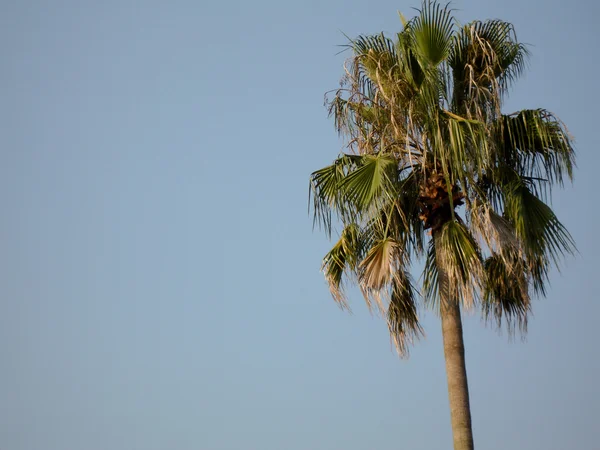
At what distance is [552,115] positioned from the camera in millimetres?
11297

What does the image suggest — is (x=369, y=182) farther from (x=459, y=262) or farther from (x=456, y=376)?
(x=456, y=376)

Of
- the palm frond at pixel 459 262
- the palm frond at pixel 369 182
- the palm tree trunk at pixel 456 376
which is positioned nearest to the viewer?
the palm tree trunk at pixel 456 376

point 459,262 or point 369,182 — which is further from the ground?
point 369,182

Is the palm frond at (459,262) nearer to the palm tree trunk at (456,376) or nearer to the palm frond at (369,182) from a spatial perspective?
the palm tree trunk at (456,376)

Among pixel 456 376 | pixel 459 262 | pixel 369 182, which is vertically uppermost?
pixel 369 182

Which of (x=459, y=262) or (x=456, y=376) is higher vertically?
(x=459, y=262)

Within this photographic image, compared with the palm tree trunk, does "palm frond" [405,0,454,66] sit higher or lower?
higher

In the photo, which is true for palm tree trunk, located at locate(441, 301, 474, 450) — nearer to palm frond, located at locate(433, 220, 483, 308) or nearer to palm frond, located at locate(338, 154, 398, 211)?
palm frond, located at locate(433, 220, 483, 308)

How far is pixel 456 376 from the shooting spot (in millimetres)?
10586

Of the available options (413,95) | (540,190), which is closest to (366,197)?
(413,95)

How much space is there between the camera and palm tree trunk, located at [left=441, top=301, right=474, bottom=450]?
10336 mm

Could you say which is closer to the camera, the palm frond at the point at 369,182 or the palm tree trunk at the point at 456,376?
the palm tree trunk at the point at 456,376

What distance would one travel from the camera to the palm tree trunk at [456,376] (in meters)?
10.3

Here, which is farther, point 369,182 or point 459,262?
point 369,182
